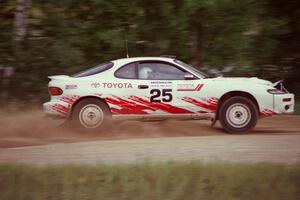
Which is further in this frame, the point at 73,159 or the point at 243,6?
the point at 243,6

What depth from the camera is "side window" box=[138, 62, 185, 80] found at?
12633mm

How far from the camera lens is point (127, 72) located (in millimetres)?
12789

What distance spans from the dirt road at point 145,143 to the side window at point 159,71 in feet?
3.49

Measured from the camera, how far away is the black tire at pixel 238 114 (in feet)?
40.6

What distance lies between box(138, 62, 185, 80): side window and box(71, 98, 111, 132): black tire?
3.34ft

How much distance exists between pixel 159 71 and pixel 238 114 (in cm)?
182

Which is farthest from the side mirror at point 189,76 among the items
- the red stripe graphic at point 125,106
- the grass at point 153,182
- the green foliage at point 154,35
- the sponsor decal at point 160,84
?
the green foliage at point 154,35

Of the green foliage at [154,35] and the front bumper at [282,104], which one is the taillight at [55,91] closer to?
the front bumper at [282,104]

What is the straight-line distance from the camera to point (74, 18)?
19844mm

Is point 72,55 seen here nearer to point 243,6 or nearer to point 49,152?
point 243,6

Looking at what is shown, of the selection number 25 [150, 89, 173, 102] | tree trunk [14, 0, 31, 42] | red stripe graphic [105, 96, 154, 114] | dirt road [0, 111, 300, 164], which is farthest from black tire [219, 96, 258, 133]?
tree trunk [14, 0, 31, 42]

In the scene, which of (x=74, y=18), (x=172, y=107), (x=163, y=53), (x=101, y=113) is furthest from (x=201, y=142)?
(x=74, y=18)

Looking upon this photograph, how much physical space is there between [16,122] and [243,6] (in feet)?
28.5

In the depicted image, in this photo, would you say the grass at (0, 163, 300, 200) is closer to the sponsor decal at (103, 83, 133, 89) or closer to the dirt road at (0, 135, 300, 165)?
the dirt road at (0, 135, 300, 165)
